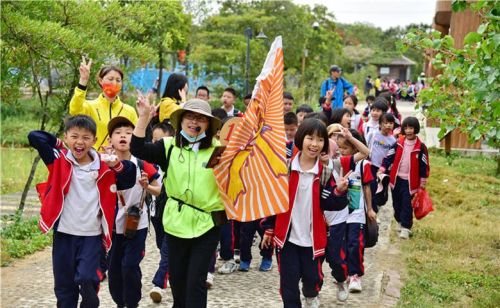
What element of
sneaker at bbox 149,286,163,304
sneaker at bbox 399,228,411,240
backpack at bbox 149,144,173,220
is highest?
backpack at bbox 149,144,173,220

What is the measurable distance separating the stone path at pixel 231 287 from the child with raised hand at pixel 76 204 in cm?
128

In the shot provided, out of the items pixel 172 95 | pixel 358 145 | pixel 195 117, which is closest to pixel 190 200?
pixel 195 117

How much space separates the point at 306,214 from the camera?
5219 mm

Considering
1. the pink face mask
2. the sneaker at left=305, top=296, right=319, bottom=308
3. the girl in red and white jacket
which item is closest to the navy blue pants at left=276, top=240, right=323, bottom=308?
the girl in red and white jacket

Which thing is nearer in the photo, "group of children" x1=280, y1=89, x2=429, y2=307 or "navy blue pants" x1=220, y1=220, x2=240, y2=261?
"group of children" x1=280, y1=89, x2=429, y2=307

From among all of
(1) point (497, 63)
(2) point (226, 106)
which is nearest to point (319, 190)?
(1) point (497, 63)

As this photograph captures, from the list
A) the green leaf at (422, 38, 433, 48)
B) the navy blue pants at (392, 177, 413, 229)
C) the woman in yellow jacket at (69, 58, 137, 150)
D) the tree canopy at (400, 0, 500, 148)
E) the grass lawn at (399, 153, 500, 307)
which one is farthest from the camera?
the navy blue pants at (392, 177, 413, 229)

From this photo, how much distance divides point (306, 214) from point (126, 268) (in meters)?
1.45

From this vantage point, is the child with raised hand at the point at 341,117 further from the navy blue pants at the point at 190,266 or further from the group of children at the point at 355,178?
the navy blue pants at the point at 190,266

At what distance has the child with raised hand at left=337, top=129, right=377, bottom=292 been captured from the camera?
625 cm

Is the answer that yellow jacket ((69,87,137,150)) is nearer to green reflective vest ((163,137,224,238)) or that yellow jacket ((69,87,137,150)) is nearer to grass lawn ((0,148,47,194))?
green reflective vest ((163,137,224,238))

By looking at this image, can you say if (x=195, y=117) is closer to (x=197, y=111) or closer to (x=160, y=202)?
(x=197, y=111)

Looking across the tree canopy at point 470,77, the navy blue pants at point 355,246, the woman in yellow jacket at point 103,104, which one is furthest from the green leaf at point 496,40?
the woman in yellow jacket at point 103,104

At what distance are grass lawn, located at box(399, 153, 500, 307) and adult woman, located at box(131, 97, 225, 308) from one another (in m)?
2.37
